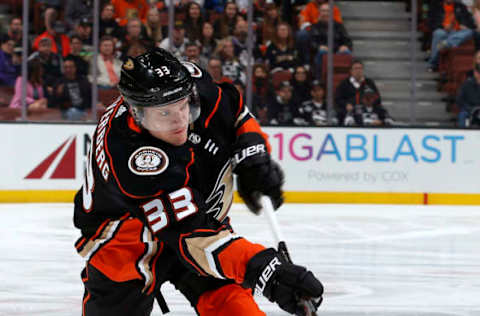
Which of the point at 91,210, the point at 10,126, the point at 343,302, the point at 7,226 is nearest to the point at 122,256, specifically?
the point at 91,210

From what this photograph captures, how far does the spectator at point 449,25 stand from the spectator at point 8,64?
4.03 m

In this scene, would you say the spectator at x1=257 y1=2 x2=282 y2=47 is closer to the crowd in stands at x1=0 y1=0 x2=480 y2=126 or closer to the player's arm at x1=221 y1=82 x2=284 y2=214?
the crowd in stands at x1=0 y1=0 x2=480 y2=126

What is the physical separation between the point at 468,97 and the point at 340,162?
55.8 inches

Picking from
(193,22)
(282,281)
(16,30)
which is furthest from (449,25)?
(282,281)

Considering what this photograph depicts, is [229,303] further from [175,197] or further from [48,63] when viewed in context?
[48,63]

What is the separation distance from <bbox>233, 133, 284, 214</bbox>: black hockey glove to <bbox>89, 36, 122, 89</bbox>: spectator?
587 centimetres

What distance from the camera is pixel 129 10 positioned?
826cm

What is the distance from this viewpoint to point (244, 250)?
184 cm

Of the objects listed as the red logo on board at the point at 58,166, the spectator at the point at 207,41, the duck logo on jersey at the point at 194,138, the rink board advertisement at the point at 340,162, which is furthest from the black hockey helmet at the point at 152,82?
the spectator at the point at 207,41

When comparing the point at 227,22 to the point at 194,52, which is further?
the point at 227,22

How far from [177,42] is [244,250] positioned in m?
6.39

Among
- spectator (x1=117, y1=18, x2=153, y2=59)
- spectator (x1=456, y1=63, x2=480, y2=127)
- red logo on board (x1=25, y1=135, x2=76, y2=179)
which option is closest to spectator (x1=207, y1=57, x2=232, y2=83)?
spectator (x1=117, y1=18, x2=153, y2=59)

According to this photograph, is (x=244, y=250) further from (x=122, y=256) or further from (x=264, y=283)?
(x=122, y=256)

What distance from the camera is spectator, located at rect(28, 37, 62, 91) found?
7996mm
